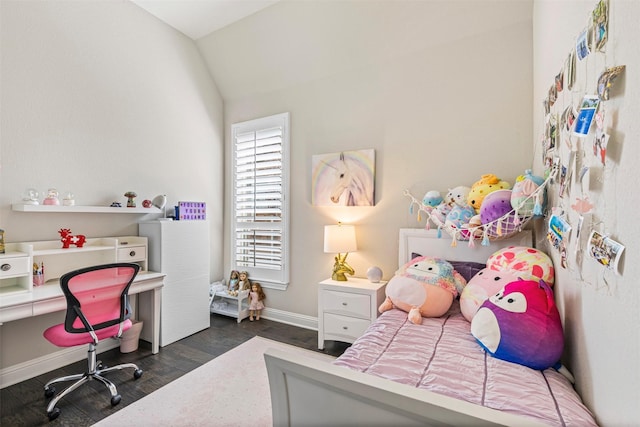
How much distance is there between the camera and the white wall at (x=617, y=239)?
0.75 meters

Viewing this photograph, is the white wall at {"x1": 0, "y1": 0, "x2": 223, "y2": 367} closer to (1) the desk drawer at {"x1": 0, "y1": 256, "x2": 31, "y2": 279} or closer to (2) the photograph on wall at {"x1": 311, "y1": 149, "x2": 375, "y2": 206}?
(1) the desk drawer at {"x1": 0, "y1": 256, "x2": 31, "y2": 279}

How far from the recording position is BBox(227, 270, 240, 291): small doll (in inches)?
142

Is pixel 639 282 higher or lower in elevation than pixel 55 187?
lower

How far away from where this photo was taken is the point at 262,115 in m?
3.71

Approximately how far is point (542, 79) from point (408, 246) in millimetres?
1554

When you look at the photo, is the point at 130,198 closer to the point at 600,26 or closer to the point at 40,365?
the point at 40,365

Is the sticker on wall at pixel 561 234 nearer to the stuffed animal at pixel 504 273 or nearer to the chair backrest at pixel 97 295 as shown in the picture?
the stuffed animal at pixel 504 273

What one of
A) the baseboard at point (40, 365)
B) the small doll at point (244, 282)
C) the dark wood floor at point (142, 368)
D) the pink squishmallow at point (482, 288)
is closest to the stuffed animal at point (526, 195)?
the pink squishmallow at point (482, 288)

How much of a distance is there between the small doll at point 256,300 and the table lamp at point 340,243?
110 cm

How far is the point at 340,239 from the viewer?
2.86 metres

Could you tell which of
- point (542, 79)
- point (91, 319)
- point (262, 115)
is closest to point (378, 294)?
point (542, 79)

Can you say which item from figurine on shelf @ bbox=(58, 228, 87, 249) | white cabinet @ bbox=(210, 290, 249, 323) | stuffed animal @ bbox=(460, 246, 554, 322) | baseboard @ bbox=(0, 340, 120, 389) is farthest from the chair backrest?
stuffed animal @ bbox=(460, 246, 554, 322)

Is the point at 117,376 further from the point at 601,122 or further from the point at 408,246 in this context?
the point at 601,122

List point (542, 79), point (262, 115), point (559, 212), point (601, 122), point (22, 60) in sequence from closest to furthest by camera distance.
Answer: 1. point (601, 122)
2. point (559, 212)
3. point (542, 79)
4. point (22, 60)
5. point (262, 115)
